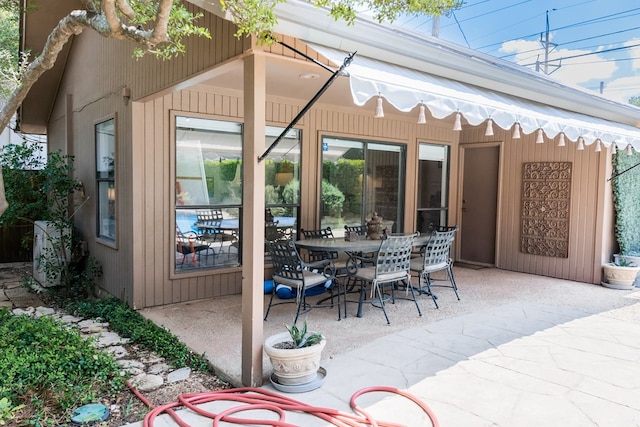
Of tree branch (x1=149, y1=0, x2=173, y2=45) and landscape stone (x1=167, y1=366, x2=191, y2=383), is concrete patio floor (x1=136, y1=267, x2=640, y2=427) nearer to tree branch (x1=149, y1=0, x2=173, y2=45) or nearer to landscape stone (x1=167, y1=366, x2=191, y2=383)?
landscape stone (x1=167, y1=366, x2=191, y2=383)

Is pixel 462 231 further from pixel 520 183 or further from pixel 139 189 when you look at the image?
pixel 139 189

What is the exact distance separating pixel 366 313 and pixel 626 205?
4704 mm

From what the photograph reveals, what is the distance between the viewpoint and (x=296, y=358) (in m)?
3.00

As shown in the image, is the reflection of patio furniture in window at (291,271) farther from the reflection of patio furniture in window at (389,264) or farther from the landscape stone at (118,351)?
the landscape stone at (118,351)

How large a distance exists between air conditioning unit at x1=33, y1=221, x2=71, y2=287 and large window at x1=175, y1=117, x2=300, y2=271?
2.29m

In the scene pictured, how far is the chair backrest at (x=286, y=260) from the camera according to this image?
4320 mm

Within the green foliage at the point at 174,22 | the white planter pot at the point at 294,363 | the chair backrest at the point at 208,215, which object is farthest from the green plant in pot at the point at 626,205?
the green foliage at the point at 174,22

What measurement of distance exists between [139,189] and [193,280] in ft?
4.10

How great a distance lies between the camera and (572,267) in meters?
6.86

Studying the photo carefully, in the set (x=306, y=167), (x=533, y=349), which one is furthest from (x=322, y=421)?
(x=306, y=167)

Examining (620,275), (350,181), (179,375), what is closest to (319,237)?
(350,181)

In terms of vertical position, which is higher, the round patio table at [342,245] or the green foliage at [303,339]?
the round patio table at [342,245]

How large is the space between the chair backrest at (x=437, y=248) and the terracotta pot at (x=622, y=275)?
2743 millimetres

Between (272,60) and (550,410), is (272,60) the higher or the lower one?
the higher one
